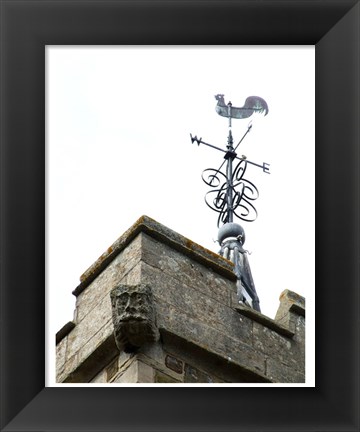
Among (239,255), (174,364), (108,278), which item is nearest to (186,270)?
(108,278)

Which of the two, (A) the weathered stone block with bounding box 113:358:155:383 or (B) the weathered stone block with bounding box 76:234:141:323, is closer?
(A) the weathered stone block with bounding box 113:358:155:383

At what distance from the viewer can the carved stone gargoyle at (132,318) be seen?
8945mm

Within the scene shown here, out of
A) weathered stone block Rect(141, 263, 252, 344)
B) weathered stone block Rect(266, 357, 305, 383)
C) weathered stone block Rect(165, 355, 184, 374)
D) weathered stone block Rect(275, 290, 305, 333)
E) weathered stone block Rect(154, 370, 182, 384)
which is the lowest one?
weathered stone block Rect(154, 370, 182, 384)

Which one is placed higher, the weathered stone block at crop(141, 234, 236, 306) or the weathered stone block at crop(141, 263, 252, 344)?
the weathered stone block at crop(141, 234, 236, 306)

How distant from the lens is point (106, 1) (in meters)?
7.26

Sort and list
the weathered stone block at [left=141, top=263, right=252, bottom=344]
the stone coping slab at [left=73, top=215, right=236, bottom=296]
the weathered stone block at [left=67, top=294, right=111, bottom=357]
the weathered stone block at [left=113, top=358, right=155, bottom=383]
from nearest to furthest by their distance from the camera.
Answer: the weathered stone block at [left=113, top=358, right=155, bottom=383], the weathered stone block at [left=141, top=263, right=252, bottom=344], the weathered stone block at [left=67, top=294, right=111, bottom=357], the stone coping slab at [left=73, top=215, right=236, bottom=296]

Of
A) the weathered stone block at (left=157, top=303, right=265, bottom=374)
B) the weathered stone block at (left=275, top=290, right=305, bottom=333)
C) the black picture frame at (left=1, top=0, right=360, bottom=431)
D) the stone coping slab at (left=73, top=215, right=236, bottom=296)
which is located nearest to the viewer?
the black picture frame at (left=1, top=0, right=360, bottom=431)

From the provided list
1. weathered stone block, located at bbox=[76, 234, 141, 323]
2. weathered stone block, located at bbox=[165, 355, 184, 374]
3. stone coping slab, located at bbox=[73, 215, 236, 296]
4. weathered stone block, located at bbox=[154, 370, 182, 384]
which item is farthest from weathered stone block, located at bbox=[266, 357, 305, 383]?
weathered stone block, located at bbox=[76, 234, 141, 323]

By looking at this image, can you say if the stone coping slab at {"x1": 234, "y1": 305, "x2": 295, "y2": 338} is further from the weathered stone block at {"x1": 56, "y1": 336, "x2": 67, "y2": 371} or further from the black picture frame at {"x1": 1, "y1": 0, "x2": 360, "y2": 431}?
the black picture frame at {"x1": 1, "y1": 0, "x2": 360, "y2": 431}

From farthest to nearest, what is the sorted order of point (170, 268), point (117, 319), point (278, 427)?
point (170, 268) < point (117, 319) < point (278, 427)

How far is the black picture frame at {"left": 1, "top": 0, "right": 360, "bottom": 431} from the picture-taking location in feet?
22.6
